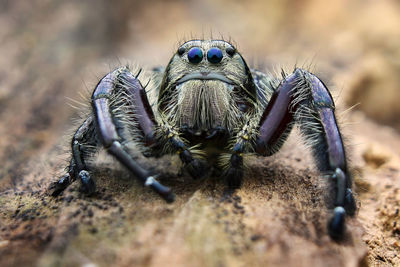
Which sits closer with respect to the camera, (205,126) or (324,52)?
(205,126)

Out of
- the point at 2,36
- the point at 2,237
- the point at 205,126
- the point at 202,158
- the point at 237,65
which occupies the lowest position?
the point at 2,237

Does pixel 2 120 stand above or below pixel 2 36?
below

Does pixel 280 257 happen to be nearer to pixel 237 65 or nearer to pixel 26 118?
pixel 237 65

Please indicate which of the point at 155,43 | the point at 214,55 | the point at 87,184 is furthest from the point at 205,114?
the point at 155,43

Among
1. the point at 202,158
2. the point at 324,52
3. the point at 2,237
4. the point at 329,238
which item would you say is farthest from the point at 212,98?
the point at 324,52

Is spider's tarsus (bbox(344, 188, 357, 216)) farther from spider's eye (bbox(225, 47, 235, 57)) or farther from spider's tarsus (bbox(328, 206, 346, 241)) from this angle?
spider's eye (bbox(225, 47, 235, 57))

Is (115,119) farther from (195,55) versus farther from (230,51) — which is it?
(230,51)
